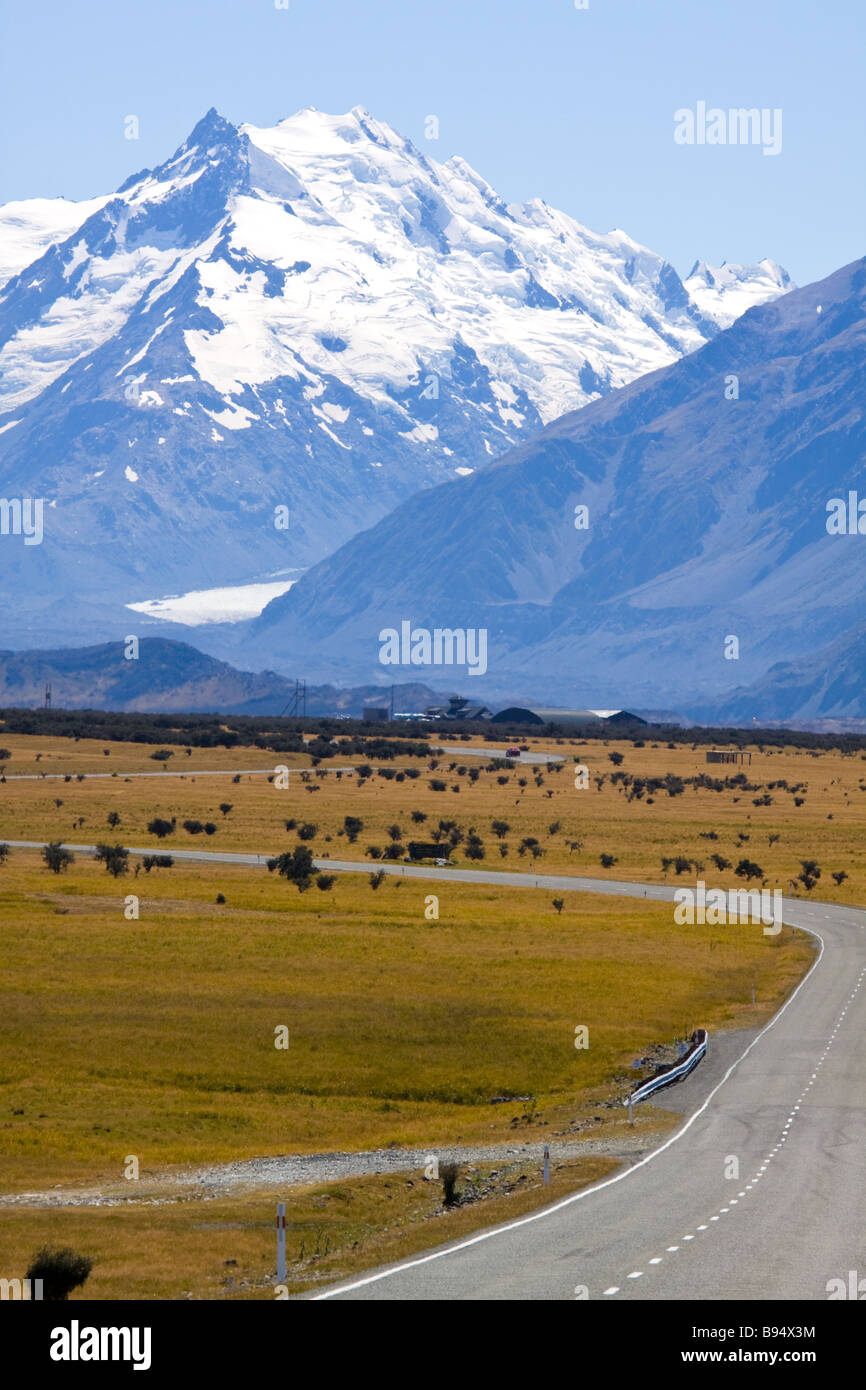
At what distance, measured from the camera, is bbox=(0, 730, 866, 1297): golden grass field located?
105 feet

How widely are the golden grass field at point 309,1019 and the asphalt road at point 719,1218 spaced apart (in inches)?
68.4

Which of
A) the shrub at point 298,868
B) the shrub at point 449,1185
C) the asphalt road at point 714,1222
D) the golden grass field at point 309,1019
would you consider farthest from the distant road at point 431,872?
the shrub at point 449,1185

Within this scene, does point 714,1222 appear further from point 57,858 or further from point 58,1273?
point 57,858

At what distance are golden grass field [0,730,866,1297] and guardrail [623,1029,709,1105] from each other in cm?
104

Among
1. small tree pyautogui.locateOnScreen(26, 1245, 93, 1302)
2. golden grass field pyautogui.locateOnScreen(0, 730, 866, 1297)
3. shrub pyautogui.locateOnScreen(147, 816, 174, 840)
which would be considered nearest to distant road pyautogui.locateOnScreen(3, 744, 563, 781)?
shrub pyautogui.locateOnScreen(147, 816, 174, 840)

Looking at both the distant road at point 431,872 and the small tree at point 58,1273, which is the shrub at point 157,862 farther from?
the small tree at point 58,1273

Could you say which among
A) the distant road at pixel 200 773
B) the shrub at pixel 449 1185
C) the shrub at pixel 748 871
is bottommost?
the shrub at pixel 449 1185

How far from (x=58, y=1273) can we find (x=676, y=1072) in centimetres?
2370

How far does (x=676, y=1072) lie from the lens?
45938mm

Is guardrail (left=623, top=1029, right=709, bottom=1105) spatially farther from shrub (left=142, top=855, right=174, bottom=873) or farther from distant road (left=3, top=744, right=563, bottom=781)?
distant road (left=3, top=744, right=563, bottom=781)

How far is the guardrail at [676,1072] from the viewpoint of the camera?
4378 cm

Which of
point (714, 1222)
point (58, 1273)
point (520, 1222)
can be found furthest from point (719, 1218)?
point (58, 1273)

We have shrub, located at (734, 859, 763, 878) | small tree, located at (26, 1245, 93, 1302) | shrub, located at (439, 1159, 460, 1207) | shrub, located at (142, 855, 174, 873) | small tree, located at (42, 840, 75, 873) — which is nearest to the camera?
small tree, located at (26, 1245, 93, 1302)
